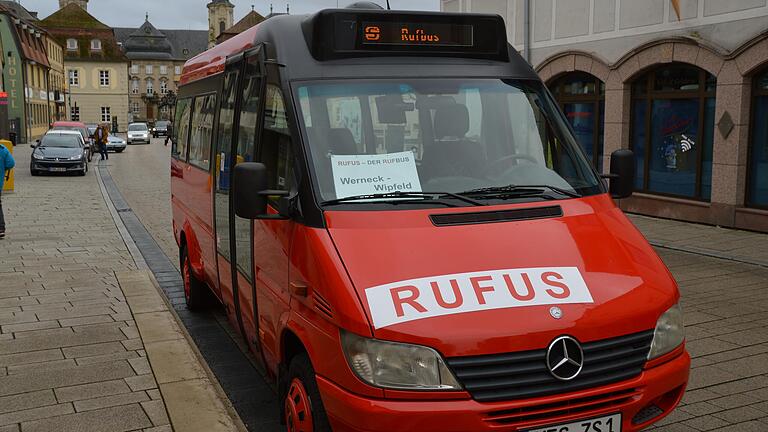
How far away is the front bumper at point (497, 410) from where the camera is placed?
337 centimetres

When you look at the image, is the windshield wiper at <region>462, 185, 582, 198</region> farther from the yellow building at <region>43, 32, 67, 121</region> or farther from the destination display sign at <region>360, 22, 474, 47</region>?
the yellow building at <region>43, 32, 67, 121</region>

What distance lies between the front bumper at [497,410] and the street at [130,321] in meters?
1.43

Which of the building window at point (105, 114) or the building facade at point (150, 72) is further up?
the building facade at point (150, 72)

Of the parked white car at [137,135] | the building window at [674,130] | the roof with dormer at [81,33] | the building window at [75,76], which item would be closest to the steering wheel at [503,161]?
the building window at [674,130]

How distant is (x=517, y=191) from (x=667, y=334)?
1070mm

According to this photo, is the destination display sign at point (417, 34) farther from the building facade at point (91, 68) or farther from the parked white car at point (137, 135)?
the building facade at point (91, 68)

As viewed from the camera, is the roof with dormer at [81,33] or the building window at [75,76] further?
the building window at [75,76]

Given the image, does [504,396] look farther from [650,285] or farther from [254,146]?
[254,146]

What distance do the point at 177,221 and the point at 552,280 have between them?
595 cm

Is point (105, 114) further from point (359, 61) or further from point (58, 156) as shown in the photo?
point (359, 61)

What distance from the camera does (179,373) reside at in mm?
5812

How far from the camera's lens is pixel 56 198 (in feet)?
65.0

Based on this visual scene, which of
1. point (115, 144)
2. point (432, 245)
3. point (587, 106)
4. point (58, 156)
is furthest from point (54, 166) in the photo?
point (432, 245)

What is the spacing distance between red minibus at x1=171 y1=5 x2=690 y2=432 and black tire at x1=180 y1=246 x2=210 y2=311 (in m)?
2.70
